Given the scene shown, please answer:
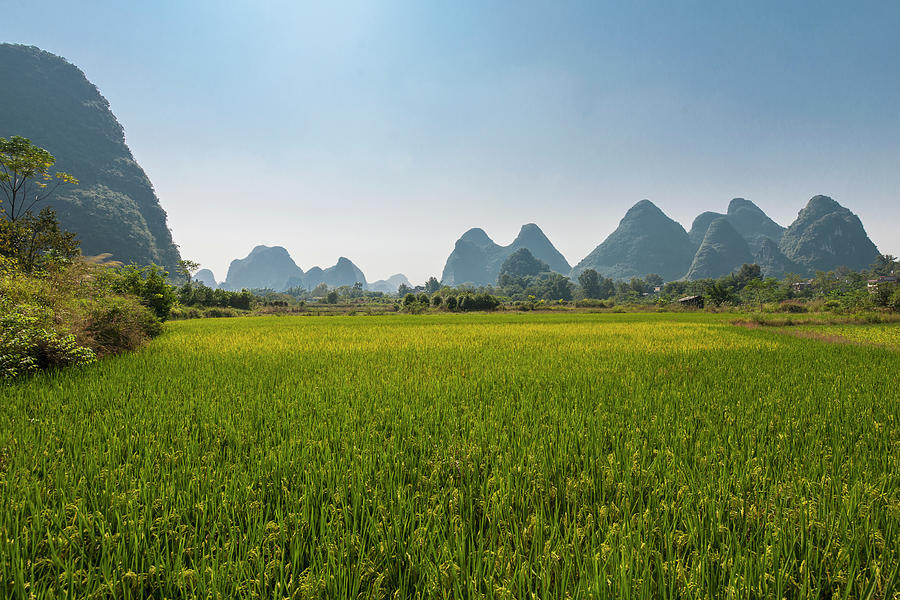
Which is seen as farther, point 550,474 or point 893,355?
point 893,355

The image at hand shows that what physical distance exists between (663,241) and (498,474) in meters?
234

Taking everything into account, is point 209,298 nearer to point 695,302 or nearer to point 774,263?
point 695,302

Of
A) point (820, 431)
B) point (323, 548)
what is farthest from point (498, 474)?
point (820, 431)

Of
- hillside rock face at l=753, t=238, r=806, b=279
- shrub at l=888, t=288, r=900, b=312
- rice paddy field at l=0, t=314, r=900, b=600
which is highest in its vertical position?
hillside rock face at l=753, t=238, r=806, b=279

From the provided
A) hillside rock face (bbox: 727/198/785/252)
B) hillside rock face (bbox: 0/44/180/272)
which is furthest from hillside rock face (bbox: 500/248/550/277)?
hillside rock face (bbox: 0/44/180/272)

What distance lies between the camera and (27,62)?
108688mm

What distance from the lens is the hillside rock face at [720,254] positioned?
156375 millimetres

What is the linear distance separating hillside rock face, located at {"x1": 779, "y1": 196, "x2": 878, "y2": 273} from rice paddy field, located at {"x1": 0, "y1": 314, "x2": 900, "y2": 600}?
20641cm

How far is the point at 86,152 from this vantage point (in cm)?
10525

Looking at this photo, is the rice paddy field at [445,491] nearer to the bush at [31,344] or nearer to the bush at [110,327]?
the bush at [31,344]

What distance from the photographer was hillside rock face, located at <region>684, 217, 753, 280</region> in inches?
6156

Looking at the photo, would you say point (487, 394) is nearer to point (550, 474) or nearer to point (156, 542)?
point (550, 474)

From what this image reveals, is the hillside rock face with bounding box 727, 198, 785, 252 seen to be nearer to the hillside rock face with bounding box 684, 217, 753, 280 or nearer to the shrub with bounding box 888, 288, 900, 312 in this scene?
the hillside rock face with bounding box 684, 217, 753, 280

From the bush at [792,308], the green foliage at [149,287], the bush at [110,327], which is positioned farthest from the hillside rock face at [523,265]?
the bush at [110,327]
